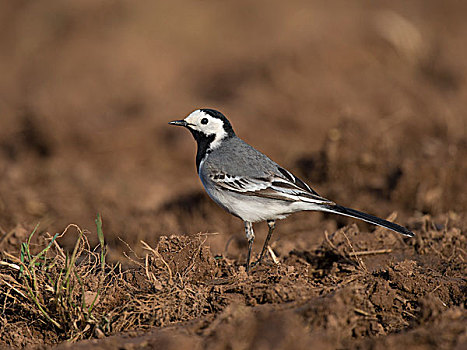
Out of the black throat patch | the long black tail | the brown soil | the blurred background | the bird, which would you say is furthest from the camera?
the blurred background

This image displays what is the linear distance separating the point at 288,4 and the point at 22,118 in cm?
933

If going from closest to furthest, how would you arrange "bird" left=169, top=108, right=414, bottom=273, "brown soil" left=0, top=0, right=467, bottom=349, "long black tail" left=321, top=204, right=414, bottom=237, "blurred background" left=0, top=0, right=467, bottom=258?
1. "brown soil" left=0, top=0, right=467, bottom=349
2. "long black tail" left=321, top=204, right=414, bottom=237
3. "bird" left=169, top=108, right=414, bottom=273
4. "blurred background" left=0, top=0, right=467, bottom=258

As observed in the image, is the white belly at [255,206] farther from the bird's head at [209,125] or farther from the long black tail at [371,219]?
the bird's head at [209,125]

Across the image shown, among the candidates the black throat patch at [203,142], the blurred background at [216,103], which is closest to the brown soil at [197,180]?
the blurred background at [216,103]

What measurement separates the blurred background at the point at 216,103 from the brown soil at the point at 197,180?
0.14 feet

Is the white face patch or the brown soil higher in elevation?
the white face patch

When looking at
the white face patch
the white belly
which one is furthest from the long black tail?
the white face patch

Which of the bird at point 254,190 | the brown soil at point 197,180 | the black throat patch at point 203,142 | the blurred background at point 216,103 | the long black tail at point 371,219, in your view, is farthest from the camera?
the blurred background at point 216,103

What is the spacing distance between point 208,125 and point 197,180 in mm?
3678

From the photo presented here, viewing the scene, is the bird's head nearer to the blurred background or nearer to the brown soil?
the brown soil

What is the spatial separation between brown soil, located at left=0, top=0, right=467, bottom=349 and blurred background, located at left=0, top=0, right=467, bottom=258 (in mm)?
44

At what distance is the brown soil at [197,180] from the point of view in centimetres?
344

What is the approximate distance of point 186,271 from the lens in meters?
4.00

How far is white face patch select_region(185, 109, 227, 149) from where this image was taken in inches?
216
